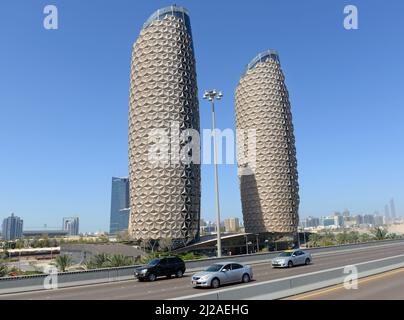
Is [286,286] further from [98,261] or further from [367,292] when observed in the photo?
[98,261]

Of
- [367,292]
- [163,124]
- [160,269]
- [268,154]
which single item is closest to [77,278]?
[160,269]

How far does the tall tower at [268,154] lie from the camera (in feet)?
358

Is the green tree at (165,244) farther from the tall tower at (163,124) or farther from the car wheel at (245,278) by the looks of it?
the car wheel at (245,278)

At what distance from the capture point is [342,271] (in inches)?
797

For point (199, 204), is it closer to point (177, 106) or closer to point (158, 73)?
point (177, 106)

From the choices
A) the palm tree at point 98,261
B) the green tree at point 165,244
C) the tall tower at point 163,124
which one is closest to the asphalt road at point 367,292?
the palm tree at point 98,261

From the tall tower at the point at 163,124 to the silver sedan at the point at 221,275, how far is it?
55.4 m

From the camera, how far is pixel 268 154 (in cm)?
11100

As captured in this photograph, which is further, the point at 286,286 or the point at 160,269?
the point at 160,269

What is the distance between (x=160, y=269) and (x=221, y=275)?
8631mm

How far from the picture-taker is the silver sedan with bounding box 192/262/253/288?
22.0 metres

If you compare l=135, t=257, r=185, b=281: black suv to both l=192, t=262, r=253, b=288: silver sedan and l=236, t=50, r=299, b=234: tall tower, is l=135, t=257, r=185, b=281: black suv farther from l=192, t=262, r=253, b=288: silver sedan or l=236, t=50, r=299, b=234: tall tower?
l=236, t=50, r=299, b=234: tall tower

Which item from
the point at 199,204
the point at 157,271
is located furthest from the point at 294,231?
the point at 157,271

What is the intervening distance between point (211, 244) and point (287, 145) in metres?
43.8
